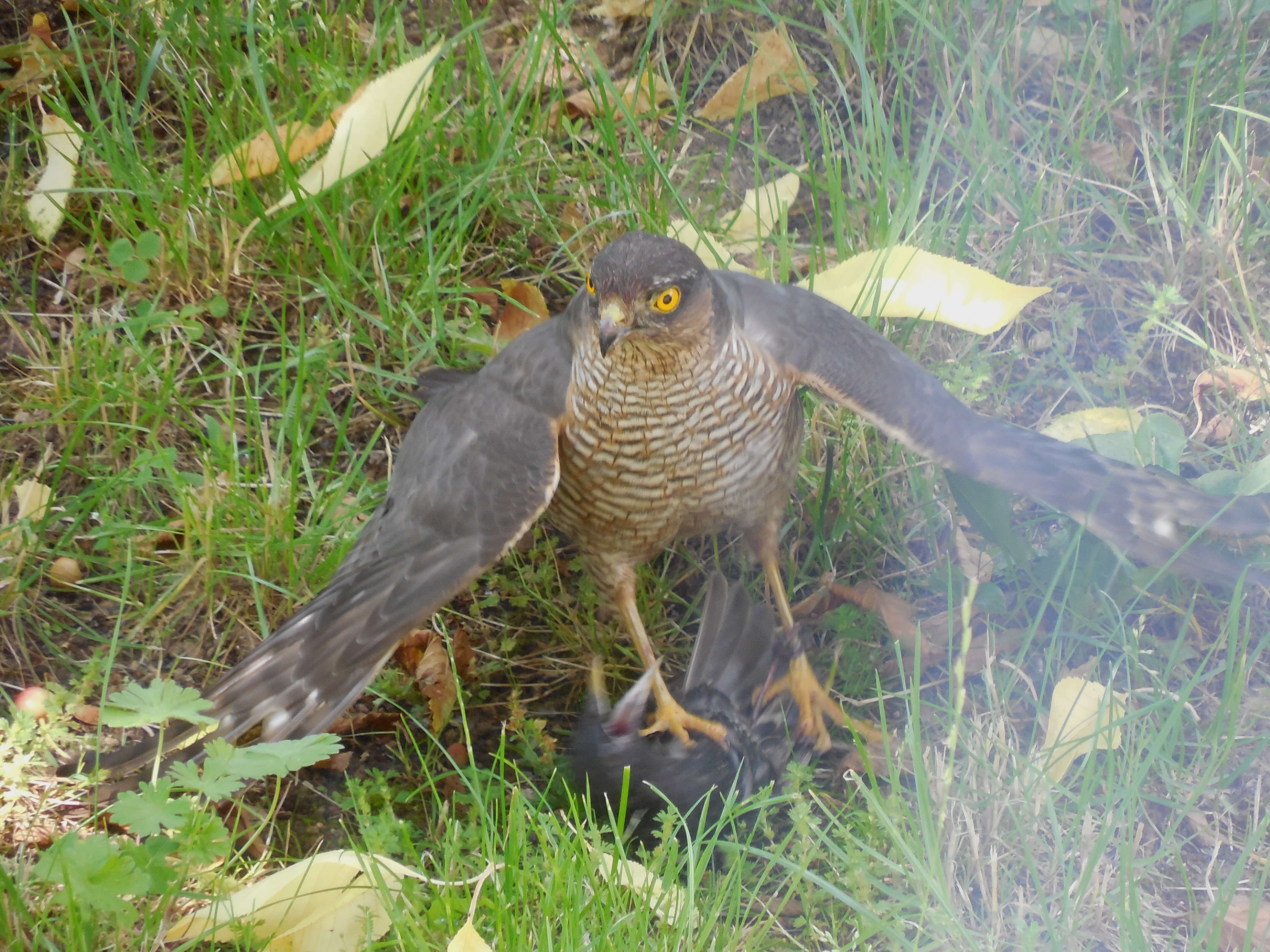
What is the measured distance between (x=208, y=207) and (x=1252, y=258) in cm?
313

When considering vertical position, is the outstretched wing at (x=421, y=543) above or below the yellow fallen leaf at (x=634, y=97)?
below

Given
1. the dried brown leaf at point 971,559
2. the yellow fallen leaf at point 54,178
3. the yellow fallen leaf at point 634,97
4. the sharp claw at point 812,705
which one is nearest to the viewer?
the sharp claw at point 812,705

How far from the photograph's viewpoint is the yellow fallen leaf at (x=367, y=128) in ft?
11.6

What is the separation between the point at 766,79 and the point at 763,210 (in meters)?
0.53

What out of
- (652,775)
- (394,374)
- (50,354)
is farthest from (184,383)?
(652,775)

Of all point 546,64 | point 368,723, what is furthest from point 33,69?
point 368,723

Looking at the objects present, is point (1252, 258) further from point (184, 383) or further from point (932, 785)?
point (184, 383)

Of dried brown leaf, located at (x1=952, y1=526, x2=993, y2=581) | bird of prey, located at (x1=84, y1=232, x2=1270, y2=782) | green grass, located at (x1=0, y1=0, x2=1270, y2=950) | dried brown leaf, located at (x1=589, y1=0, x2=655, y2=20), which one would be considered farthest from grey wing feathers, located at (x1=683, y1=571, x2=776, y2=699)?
dried brown leaf, located at (x1=589, y1=0, x2=655, y2=20)

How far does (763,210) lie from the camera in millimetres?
3951

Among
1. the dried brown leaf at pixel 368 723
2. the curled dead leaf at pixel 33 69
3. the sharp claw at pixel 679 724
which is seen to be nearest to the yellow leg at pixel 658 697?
the sharp claw at pixel 679 724

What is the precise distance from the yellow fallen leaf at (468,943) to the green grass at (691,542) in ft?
0.40

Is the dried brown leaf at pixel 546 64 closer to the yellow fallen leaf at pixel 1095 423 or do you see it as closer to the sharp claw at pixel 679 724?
the yellow fallen leaf at pixel 1095 423

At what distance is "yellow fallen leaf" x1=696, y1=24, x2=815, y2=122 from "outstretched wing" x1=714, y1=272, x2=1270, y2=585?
1.36 metres

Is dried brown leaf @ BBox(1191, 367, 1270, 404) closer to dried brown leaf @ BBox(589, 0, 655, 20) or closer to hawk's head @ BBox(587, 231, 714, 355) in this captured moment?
hawk's head @ BBox(587, 231, 714, 355)
